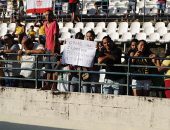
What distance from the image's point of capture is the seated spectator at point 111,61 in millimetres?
9055

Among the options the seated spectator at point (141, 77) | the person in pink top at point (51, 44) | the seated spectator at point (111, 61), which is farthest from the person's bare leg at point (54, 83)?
the seated spectator at point (141, 77)

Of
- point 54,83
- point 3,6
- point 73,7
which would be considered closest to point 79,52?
point 54,83

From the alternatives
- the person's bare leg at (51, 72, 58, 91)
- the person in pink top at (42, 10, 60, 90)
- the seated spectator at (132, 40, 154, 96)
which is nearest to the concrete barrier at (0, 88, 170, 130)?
the person's bare leg at (51, 72, 58, 91)

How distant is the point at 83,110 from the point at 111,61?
1.15 meters

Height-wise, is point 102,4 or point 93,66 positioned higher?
point 102,4

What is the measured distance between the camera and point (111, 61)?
9219 mm

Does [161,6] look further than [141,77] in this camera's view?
Yes

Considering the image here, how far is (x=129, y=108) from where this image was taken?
9.04 meters

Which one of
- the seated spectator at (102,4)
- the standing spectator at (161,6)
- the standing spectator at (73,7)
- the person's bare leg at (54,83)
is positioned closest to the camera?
the person's bare leg at (54,83)

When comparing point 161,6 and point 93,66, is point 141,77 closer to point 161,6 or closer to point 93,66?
point 93,66

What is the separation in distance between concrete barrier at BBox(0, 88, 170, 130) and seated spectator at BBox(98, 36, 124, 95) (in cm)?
21

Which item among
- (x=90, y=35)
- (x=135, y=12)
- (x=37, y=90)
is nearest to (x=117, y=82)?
(x=90, y=35)

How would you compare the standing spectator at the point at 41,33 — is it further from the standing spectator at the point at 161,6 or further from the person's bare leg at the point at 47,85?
the standing spectator at the point at 161,6

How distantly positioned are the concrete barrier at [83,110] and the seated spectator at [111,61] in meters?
0.21
